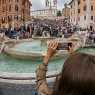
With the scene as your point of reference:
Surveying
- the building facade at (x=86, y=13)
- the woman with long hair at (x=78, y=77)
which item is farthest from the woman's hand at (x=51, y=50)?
the building facade at (x=86, y=13)

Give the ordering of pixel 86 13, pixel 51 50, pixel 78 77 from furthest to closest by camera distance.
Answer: pixel 86 13 → pixel 51 50 → pixel 78 77

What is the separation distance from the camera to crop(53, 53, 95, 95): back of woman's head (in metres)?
1.93

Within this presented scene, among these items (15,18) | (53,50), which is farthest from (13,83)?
(15,18)

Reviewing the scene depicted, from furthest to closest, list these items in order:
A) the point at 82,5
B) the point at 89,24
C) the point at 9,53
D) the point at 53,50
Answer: the point at 82,5 → the point at 89,24 → the point at 9,53 → the point at 53,50

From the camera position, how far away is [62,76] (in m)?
2.05

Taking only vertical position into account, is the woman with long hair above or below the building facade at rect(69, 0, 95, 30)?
below

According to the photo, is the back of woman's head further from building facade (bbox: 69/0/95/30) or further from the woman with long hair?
building facade (bbox: 69/0/95/30)

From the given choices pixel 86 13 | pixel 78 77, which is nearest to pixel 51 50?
pixel 78 77

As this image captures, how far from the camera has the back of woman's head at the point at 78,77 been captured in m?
1.93

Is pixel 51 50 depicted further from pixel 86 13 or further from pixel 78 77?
pixel 86 13

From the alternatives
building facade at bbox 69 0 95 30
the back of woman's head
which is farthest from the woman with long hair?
building facade at bbox 69 0 95 30

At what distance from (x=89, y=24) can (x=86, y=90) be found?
209 feet

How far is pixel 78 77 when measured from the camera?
1940 mm

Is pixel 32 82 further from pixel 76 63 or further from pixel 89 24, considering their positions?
pixel 89 24
